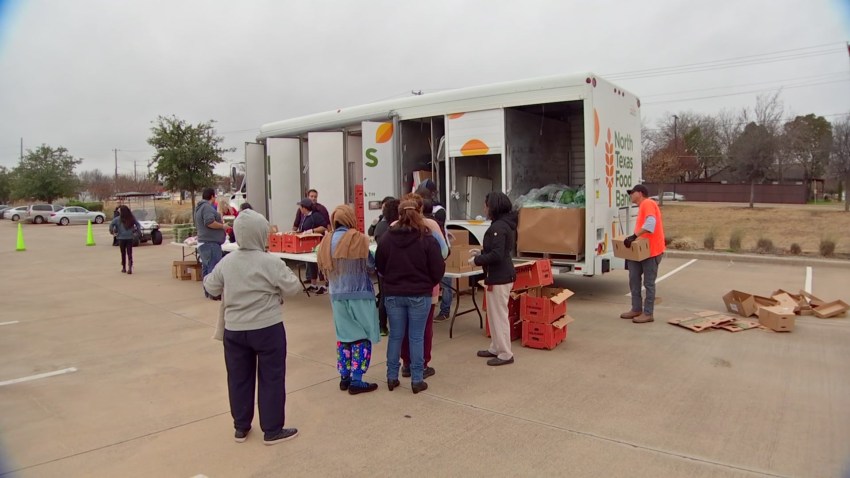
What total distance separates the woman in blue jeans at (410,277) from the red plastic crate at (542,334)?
1699mm

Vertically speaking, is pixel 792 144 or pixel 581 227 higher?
pixel 792 144

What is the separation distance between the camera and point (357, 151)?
11336 mm

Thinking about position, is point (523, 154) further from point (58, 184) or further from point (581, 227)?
point (58, 184)

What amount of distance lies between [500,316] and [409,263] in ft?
4.43

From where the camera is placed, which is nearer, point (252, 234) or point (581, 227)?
point (252, 234)

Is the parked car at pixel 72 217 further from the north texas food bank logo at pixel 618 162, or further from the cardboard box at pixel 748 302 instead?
the cardboard box at pixel 748 302

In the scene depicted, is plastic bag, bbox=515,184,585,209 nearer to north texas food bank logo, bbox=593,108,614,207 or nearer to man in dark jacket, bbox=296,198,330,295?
north texas food bank logo, bbox=593,108,614,207

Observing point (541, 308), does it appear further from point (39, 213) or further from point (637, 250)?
point (39, 213)

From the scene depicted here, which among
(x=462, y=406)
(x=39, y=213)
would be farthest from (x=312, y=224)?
(x=39, y=213)

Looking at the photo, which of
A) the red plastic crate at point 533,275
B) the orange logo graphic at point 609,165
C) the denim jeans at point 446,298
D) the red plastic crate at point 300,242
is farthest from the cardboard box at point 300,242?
the orange logo graphic at point 609,165

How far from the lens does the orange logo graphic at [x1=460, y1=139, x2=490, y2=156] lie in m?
8.75

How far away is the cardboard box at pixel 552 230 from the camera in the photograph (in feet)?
26.5

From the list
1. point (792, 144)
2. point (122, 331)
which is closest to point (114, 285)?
point (122, 331)

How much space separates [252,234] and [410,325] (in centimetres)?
164
